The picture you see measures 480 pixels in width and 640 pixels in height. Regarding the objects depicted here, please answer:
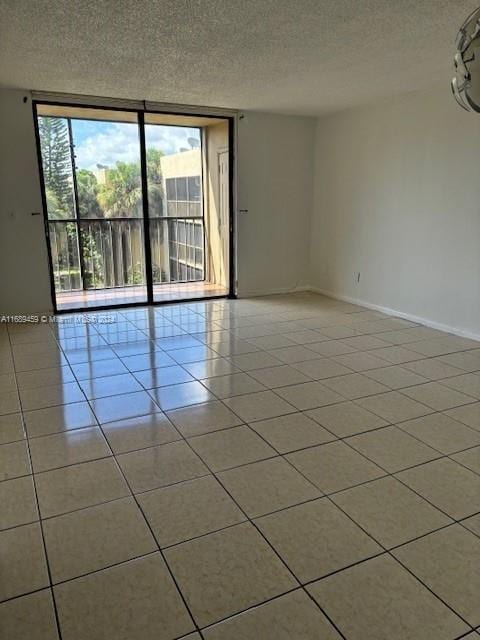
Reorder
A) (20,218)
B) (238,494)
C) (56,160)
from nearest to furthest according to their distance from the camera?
(238,494), (20,218), (56,160)

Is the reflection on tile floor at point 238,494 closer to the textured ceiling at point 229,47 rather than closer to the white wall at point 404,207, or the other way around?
the white wall at point 404,207

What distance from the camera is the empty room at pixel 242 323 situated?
5.13 ft

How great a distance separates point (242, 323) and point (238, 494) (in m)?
2.80

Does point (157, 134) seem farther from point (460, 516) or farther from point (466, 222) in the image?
point (460, 516)

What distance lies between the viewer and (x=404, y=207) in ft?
15.5

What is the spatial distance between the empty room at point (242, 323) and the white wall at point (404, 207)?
3cm

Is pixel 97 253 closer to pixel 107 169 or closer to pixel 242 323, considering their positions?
pixel 107 169

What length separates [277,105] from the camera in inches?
199

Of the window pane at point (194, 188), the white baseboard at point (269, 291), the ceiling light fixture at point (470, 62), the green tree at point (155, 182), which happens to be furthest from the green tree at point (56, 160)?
the ceiling light fixture at point (470, 62)

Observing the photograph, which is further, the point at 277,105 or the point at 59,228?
the point at 59,228

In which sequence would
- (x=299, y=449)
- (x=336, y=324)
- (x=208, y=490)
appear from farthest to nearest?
1. (x=336, y=324)
2. (x=299, y=449)
3. (x=208, y=490)

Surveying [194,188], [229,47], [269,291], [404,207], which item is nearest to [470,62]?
[229,47]

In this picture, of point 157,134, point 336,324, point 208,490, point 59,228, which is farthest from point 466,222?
point 59,228

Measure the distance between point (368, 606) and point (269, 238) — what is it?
15.9ft
